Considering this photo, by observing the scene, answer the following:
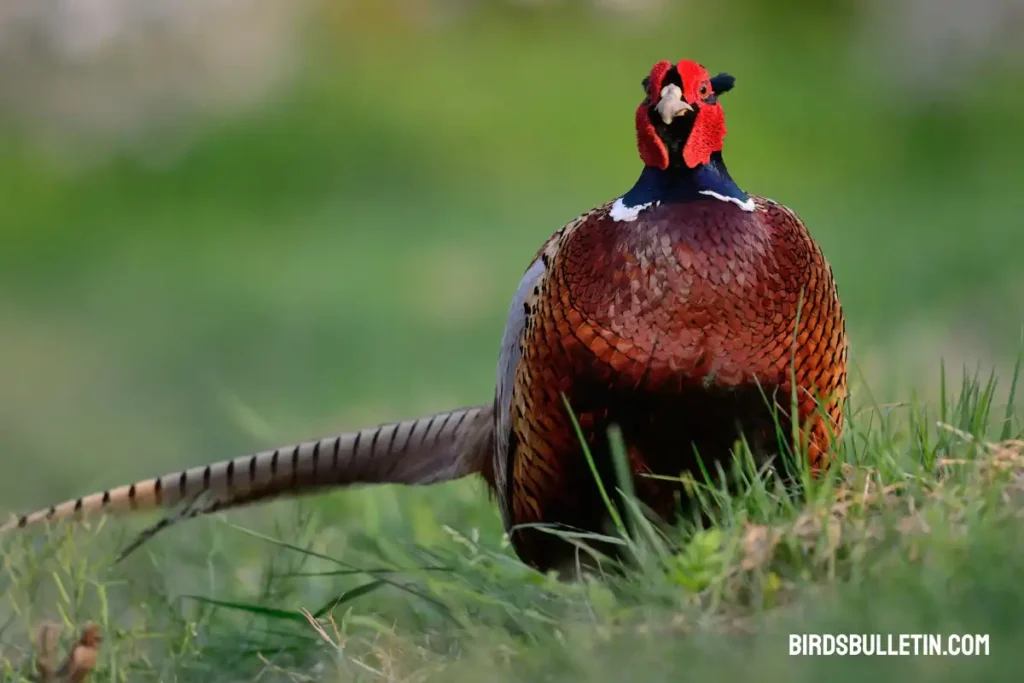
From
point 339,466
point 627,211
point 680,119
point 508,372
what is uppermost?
point 680,119

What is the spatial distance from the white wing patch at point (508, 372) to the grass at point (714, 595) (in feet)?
0.61

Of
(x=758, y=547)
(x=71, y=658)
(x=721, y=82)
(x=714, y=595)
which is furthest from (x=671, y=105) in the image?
(x=71, y=658)

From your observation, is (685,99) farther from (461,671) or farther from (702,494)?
(461,671)

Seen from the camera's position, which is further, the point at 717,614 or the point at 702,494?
the point at 702,494

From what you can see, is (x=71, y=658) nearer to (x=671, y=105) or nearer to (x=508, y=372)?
(x=508, y=372)

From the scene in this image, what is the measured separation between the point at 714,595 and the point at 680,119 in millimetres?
1218

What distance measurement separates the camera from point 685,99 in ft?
10.5

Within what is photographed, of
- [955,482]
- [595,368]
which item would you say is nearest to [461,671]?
A: [595,368]

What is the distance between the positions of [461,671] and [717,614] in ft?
1.91

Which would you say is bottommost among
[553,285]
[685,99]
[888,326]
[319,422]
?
[319,422]

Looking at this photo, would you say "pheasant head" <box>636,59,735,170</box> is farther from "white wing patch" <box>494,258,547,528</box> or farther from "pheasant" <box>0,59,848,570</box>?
"white wing patch" <box>494,258,547,528</box>

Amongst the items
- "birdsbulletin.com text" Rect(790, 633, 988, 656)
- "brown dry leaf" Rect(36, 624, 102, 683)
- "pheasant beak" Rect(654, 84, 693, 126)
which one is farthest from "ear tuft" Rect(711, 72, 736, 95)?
"brown dry leaf" Rect(36, 624, 102, 683)

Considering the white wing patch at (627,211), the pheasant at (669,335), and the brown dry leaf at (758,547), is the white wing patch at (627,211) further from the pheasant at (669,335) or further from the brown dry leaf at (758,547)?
the brown dry leaf at (758,547)

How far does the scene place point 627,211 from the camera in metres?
3.21
